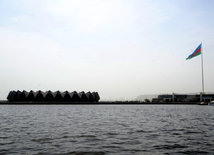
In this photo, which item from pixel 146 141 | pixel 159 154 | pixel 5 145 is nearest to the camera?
pixel 159 154

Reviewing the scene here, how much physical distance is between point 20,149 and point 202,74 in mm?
149351

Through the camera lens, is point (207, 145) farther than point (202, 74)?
No

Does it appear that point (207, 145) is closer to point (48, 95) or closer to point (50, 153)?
point (50, 153)

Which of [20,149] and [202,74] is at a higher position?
[202,74]

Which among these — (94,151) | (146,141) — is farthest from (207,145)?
(94,151)

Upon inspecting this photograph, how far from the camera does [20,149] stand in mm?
13898

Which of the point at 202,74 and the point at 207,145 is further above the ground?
the point at 202,74

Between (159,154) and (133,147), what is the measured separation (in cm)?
229

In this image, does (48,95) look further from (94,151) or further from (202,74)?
(94,151)

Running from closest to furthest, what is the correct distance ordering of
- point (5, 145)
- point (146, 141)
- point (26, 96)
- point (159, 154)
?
point (159, 154) → point (5, 145) → point (146, 141) → point (26, 96)

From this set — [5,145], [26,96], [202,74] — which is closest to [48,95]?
[26,96]

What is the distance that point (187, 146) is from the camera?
1506cm

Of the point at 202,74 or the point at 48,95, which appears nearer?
the point at 202,74

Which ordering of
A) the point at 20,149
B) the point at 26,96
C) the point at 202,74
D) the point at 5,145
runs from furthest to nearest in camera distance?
the point at 26,96, the point at 202,74, the point at 5,145, the point at 20,149
